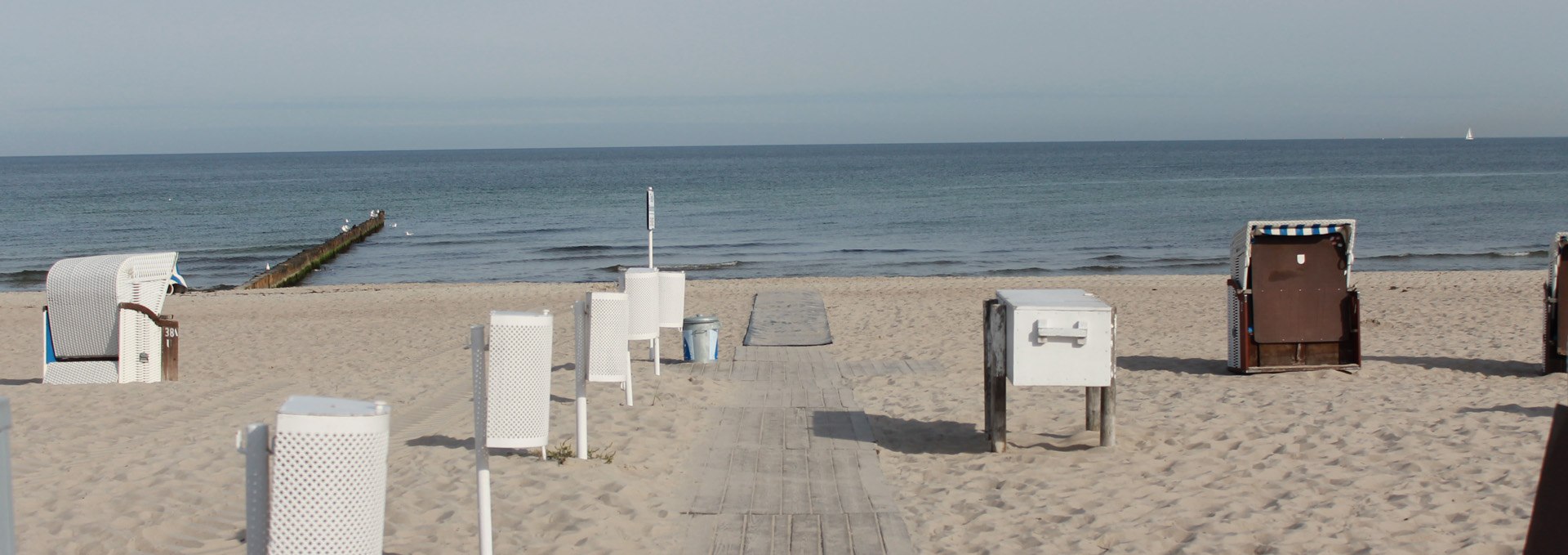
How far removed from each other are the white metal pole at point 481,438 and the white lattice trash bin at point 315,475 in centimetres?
138

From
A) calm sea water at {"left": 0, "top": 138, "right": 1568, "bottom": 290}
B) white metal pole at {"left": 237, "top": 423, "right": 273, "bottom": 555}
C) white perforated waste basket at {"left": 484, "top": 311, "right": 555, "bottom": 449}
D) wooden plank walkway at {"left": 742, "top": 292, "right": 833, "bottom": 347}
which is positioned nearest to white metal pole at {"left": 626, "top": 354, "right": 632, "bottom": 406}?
white perforated waste basket at {"left": 484, "top": 311, "right": 555, "bottom": 449}

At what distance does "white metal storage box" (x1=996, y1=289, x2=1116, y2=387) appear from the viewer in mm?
6758

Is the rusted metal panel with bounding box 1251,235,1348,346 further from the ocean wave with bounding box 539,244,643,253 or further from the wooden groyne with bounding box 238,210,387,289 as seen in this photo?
the ocean wave with bounding box 539,244,643,253

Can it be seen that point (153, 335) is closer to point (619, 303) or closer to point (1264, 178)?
point (619, 303)

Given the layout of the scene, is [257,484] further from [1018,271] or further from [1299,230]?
[1018,271]

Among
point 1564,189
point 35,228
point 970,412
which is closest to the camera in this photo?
point 970,412

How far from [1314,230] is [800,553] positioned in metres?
7.16

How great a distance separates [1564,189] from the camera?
56.8m

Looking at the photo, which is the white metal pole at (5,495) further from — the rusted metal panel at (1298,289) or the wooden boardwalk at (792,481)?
the rusted metal panel at (1298,289)

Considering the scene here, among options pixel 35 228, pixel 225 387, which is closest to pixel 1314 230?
pixel 225 387

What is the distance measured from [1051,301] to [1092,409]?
4.04ft

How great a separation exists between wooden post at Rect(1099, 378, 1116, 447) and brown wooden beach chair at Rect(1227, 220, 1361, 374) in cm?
361

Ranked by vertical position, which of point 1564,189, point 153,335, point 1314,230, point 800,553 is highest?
point 1564,189

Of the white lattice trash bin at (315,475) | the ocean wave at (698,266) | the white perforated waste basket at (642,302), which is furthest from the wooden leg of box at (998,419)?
the ocean wave at (698,266)
